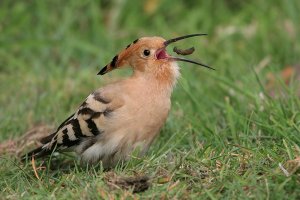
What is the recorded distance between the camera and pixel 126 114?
4082 mm

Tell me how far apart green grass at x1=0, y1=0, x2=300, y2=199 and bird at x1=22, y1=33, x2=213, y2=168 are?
0.46ft

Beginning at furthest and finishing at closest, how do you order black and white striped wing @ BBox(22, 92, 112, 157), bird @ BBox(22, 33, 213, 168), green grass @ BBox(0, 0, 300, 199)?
1. black and white striped wing @ BBox(22, 92, 112, 157)
2. bird @ BBox(22, 33, 213, 168)
3. green grass @ BBox(0, 0, 300, 199)

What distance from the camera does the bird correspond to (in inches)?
161

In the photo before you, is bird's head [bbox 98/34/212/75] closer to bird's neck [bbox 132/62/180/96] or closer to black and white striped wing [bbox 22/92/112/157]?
bird's neck [bbox 132/62/180/96]

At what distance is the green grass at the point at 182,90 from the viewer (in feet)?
11.8

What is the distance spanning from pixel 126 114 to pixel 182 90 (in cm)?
145

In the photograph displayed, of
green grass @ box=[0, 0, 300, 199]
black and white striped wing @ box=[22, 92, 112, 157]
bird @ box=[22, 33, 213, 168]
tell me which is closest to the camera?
green grass @ box=[0, 0, 300, 199]

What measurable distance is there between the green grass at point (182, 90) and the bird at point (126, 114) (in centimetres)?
14

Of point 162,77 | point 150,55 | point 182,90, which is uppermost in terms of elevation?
point 150,55

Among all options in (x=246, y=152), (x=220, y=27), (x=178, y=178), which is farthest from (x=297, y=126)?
(x=220, y=27)

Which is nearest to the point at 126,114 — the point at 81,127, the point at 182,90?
the point at 81,127

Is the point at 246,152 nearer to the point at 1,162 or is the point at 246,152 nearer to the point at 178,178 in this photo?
the point at 178,178

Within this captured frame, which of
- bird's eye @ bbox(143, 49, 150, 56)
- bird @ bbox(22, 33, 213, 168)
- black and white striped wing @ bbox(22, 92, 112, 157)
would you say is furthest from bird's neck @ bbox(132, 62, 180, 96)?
black and white striped wing @ bbox(22, 92, 112, 157)

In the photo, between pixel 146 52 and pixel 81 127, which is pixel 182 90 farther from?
pixel 81 127
